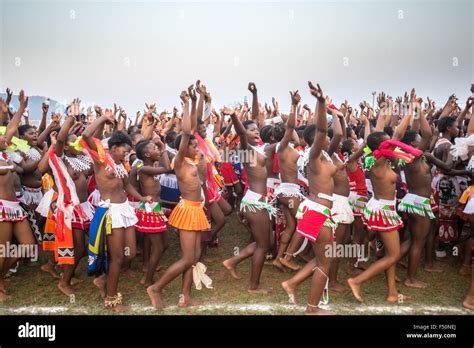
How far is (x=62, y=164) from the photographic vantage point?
208 inches

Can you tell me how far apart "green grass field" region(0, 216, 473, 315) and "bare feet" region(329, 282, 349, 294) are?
0.09 m

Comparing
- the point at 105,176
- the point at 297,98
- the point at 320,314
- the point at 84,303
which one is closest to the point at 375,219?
the point at 320,314

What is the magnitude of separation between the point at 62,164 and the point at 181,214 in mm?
1709

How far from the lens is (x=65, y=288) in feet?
18.2

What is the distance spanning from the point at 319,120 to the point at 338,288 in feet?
8.23

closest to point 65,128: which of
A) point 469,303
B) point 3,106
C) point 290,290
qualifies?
point 3,106

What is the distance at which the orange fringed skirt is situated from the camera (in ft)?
16.5

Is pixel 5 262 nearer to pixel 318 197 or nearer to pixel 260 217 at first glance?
pixel 260 217

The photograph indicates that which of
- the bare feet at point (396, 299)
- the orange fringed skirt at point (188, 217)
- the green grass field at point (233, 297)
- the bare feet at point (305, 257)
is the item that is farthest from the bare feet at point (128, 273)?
the bare feet at point (396, 299)

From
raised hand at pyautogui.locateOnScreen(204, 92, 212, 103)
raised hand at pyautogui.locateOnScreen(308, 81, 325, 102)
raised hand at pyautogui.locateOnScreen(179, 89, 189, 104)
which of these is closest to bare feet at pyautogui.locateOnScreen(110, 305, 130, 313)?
raised hand at pyautogui.locateOnScreen(179, 89, 189, 104)

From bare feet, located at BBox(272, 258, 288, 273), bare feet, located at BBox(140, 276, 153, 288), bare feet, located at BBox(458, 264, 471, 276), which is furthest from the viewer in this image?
bare feet, located at BBox(272, 258, 288, 273)

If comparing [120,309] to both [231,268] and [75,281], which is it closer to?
[75,281]

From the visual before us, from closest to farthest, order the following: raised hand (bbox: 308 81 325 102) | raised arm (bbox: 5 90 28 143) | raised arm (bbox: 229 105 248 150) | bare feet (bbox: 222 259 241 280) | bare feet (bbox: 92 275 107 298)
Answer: raised hand (bbox: 308 81 325 102)
raised arm (bbox: 229 105 248 150)
bare feet (bbox: 92 275 107 298)
raised arm (bbox: 5 90 28 143)
bare feet (bbox: 222 259 241 280)

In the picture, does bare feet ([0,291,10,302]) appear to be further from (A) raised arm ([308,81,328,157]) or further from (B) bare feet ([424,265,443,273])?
(B) bare feet ([424,265,443,273])
